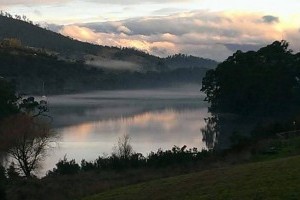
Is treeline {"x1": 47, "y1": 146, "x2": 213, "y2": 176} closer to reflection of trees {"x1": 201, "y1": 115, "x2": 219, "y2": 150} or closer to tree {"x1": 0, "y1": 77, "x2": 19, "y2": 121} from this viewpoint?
reflection of trees {"x1": 201, "y1": 115, "x2": 219, "y2": 150}

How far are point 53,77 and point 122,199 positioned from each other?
135 metres

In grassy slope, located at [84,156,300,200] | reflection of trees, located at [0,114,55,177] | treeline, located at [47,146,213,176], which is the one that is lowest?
grassy slope, located at [84,156,300,200]

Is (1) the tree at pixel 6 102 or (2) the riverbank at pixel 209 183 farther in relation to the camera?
(1) the tree at pixel 6 102

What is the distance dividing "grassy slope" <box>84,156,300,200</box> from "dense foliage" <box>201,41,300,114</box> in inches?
2092

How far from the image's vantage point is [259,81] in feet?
230

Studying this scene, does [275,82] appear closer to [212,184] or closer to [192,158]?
[192,158]

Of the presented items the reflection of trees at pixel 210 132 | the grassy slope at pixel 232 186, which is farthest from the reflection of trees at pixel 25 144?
the grassy slope at pixel 232 186

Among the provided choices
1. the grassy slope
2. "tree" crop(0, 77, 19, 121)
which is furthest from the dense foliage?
the grassy slope

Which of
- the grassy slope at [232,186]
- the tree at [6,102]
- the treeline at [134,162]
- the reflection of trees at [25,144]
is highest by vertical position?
the tree at [6,102]

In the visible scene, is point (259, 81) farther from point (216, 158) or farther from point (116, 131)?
point (216, 158)

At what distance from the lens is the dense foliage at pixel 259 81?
226 feet

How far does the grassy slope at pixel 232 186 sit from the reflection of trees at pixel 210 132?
27.1m

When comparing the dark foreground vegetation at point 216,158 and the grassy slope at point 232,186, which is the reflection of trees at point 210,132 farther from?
the grassy slope at point 232,186

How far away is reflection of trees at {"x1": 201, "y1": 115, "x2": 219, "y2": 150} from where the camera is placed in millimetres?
48322
